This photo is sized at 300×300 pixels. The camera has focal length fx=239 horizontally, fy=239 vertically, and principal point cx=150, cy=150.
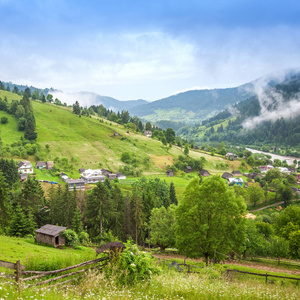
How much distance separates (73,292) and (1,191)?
36.3 metres

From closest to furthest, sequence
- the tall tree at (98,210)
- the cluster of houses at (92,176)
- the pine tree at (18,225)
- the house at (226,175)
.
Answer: the pine tree at (18,225) → the tall tree at (98,210) → the cluster of houses at (92,176) → the house at (226,175)

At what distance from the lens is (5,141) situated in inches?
4488

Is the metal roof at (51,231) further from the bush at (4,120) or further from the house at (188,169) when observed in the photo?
the bush at (4,120)

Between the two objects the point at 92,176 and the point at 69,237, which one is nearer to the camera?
the point at 69,237

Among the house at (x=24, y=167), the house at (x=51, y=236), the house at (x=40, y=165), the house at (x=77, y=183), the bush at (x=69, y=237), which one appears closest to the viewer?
the house at (x=51, y=236)

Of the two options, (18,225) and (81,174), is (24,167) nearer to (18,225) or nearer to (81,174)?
(81,174)

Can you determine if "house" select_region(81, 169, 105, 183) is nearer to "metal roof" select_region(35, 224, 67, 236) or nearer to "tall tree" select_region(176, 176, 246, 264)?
"metal roof" select_region(35, 224, 67, 236)

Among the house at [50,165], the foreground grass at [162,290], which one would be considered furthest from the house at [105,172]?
the foreground grass at [162,290]

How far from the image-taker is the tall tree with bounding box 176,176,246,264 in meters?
23.4

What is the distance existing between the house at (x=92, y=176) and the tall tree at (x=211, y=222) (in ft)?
262

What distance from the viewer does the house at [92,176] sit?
99494 millimetres

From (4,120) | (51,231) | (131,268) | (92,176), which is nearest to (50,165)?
(92,176)

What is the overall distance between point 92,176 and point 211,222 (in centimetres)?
8352

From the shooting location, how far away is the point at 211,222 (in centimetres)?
2353
